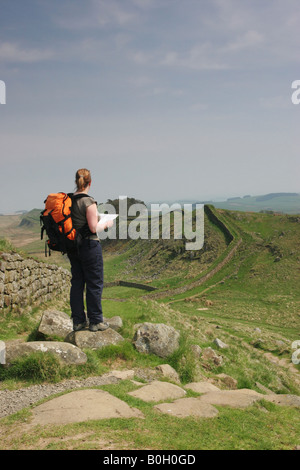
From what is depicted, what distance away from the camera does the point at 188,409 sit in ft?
22.1

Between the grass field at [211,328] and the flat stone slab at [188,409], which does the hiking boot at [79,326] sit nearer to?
the grass field at [211,328]

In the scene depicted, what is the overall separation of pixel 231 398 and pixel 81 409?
155 inches

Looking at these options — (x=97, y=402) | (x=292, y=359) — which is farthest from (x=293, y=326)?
(x=97, y=402)

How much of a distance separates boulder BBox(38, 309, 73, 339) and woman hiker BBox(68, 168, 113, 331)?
639mm

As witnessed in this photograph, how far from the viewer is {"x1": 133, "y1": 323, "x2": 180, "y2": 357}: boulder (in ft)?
35.2

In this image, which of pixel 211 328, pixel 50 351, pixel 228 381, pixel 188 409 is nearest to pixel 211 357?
pixel 228 381

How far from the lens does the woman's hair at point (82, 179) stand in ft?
28.8

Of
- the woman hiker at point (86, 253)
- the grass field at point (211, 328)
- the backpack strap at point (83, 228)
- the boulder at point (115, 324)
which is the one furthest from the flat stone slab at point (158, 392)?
the backpack strap at point (83, 228)

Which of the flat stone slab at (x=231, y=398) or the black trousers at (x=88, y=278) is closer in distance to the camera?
the flat stone slab at (x=231, y=398)

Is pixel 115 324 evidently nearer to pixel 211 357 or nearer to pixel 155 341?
pixel 155 341

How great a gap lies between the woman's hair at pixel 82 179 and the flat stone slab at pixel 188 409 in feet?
17.7

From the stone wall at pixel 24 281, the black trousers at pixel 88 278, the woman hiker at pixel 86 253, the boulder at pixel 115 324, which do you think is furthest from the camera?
the stone wall at pixel 24 281

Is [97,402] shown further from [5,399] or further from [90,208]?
[90,208]
